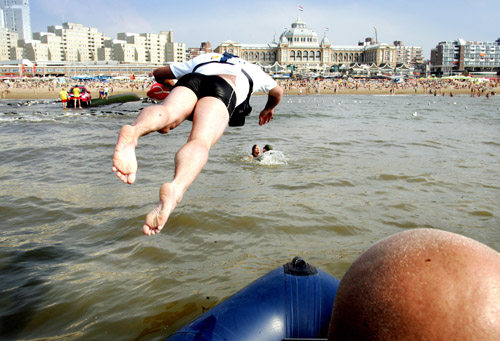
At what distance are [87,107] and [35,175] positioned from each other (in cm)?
2283

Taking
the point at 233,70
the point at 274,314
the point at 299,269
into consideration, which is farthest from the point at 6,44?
the point at 274,314

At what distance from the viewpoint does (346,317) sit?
1.05 m

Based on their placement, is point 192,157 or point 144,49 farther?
point 144,49

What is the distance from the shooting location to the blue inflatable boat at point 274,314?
2041 millimetres

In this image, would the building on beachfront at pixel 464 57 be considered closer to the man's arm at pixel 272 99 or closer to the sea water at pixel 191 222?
the sea water at pixel 191 222

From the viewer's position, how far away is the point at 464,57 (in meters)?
145

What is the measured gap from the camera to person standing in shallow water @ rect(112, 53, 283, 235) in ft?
6.84

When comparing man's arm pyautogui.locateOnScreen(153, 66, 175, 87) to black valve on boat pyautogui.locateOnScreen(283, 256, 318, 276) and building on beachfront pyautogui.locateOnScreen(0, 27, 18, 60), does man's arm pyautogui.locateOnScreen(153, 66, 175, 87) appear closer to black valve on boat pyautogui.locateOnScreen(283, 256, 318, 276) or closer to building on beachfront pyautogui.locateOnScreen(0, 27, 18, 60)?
black valve on boat pyautogui.locateOnScreen(283, 256, 318, 276)

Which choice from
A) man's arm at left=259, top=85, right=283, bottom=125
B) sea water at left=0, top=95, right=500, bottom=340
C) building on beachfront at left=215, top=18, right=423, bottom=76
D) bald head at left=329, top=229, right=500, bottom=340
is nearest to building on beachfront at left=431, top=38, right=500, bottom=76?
building on beachfront at left=215, top=18, right=423, bottom=76

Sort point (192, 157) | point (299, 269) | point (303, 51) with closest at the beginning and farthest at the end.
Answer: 1. point (192, 157)
2. point (299, 269)
3. point (303, 51)

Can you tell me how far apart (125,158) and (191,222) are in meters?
3.31

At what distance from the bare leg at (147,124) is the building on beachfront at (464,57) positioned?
150m

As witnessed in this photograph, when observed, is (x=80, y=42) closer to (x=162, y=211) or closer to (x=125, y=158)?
(x=125, y=158)

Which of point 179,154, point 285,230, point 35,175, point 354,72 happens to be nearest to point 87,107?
point 35,175
